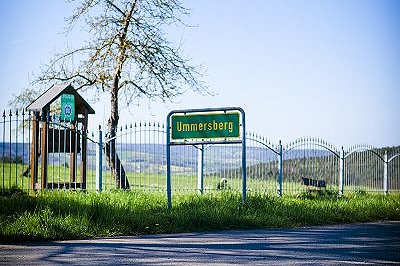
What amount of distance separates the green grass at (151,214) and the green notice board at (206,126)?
5.02ft

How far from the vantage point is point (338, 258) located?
799 cm

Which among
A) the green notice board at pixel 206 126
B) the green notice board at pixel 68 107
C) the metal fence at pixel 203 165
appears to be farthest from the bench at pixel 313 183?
the green notice board at pixel 68 107

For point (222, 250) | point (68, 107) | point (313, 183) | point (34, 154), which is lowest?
point (222, 250)

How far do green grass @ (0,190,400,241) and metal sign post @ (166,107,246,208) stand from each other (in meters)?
0.80

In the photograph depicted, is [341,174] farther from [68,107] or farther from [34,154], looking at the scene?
[34,154]

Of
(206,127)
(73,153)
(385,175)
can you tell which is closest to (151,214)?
(206,127)

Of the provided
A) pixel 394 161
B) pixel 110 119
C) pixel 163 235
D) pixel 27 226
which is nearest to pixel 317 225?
pixel 163 235

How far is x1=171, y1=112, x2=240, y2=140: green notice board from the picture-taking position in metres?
13.2

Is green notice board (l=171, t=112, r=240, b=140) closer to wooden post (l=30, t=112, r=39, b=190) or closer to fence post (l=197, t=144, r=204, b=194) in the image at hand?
fence post (l=197, t=144, r=204, b=194)

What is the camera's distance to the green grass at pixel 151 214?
33.4 feet

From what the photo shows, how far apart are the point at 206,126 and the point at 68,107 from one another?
19.9 ft

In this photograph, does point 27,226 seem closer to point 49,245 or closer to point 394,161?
→ point 49,245

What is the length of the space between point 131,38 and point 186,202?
8.32m

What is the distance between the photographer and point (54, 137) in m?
16.7
